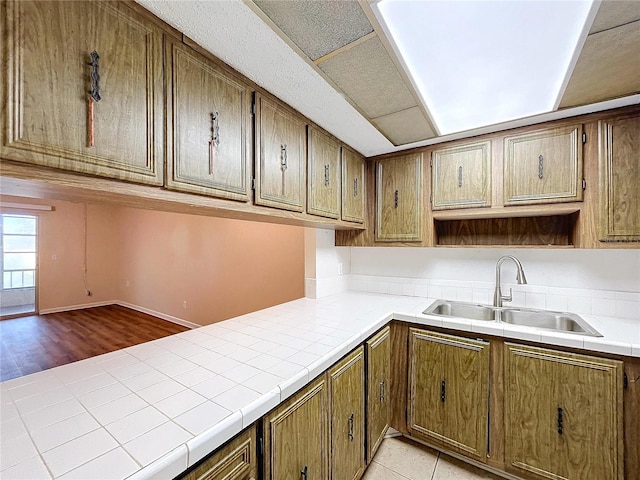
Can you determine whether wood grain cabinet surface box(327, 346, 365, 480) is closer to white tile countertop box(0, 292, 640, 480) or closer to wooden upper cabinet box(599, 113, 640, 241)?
white tile countertop box(0, 292, 640, 480)

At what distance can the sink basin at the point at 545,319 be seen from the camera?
178 cm

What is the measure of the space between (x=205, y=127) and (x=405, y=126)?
51.2 inches

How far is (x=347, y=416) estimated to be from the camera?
4.66 feet

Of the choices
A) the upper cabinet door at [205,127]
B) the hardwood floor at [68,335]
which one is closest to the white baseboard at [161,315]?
the hardwood floor at [68,335]

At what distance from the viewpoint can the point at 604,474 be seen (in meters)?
1.38

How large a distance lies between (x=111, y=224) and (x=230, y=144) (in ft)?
23.8

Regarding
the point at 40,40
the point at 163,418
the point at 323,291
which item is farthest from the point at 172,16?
the point at 323,291

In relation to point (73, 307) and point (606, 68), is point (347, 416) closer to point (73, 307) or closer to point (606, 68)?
point (606, 68)

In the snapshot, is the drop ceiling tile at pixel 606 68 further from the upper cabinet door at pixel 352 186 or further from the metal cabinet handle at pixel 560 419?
the metal cabinet handle at pixel 560 419

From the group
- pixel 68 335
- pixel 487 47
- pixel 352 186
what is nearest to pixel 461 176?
pixel 352 186

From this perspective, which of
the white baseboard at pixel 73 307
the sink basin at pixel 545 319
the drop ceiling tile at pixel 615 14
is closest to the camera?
the drop ceiling tile at pixel 615 14

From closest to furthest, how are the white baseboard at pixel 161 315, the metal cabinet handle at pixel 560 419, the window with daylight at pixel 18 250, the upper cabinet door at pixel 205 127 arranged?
the upper cabinet door at pixel 205 127 → the metal cabinet handle at pixel 560 419 → the white baseboard at pixel 161 315 → the window with daylight at pixel 18 250

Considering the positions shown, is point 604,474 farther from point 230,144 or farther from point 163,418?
point 230,144

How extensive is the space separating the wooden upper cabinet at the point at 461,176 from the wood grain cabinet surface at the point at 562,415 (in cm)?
102
